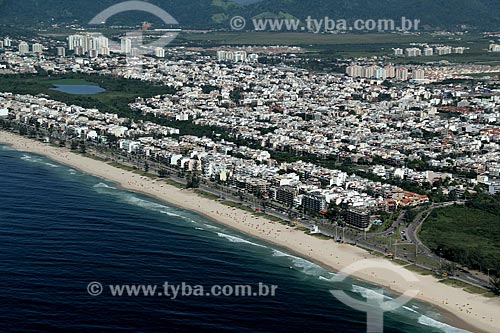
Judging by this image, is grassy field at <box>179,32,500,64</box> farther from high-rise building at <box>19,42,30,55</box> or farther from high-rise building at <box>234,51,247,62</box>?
high-rise building at <box>19,42,30,55</box>

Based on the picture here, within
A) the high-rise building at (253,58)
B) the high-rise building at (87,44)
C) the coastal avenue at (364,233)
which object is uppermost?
the high-rise building at (87,44)

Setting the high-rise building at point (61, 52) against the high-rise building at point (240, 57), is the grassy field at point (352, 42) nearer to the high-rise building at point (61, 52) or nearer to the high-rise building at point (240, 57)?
the high-rise building at point (240, 57)

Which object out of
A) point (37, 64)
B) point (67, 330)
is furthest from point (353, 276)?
point (37, 64)

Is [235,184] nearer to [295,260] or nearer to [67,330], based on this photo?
[295,260]

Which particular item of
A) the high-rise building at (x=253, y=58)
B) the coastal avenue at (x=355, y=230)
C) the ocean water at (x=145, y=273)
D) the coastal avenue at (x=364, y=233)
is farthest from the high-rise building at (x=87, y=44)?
the ocean water at (x=145, y=273)

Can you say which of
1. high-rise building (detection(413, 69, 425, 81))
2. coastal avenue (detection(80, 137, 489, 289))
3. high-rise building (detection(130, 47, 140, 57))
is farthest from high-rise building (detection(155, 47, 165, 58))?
coastal avenue (detection(80, 137, 489, 289))

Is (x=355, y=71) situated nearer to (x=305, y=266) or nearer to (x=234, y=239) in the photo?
(x=234, y=239)
